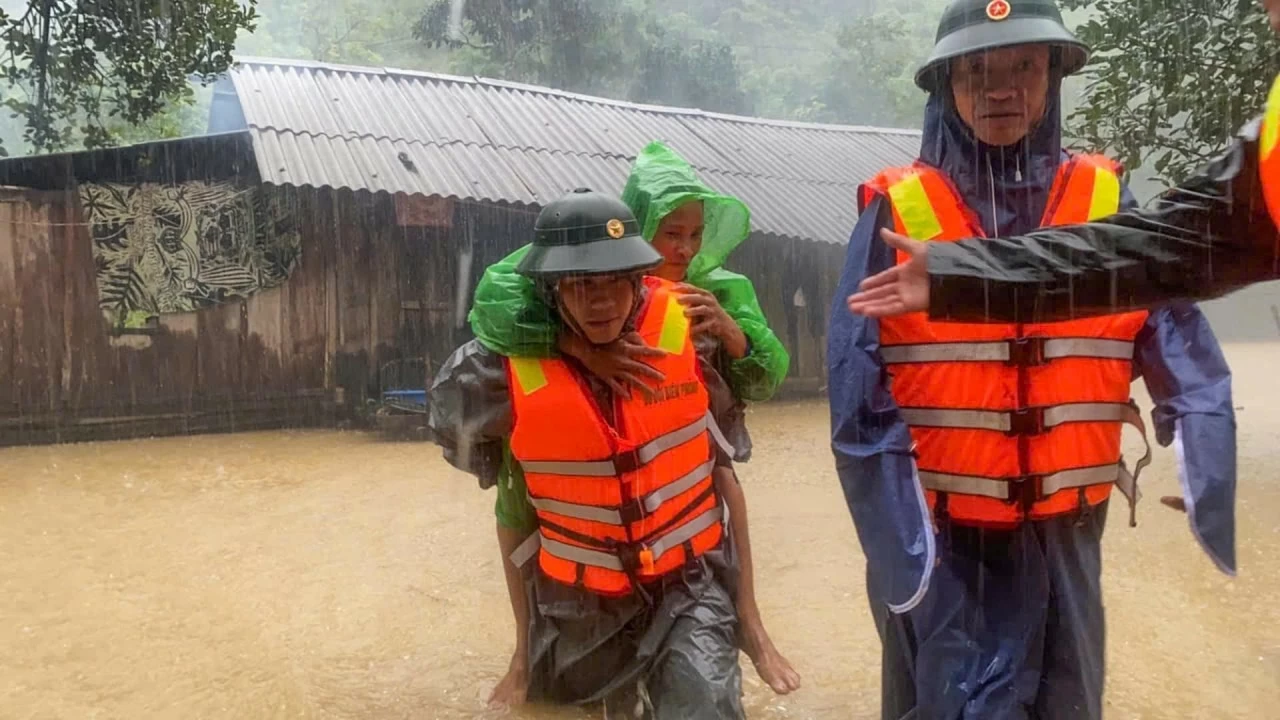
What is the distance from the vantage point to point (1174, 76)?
6.48m

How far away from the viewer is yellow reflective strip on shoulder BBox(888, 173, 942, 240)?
224cm

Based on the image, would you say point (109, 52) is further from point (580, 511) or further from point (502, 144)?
point (580, 511)

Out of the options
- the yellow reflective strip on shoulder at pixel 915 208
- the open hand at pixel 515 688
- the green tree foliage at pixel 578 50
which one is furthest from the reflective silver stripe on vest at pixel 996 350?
the green tree foliage at pixel 578 50

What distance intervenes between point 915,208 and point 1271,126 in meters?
0.81

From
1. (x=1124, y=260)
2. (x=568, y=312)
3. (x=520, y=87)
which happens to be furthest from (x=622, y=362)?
(x=520, y=87)

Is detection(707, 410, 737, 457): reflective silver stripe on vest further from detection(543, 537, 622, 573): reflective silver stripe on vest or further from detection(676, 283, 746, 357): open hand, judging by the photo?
detection(543, 537, 622, 573): reflective silver stripe on vest

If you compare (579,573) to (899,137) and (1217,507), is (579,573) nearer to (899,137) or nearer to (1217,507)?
(1217,507)

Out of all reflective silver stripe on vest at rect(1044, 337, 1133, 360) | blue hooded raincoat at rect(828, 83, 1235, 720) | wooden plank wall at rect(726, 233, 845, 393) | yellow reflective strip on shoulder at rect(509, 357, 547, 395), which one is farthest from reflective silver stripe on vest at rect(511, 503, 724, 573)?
wooden plank wall at rect(726, 233, 845, 393)

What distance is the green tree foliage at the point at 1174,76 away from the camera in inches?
243

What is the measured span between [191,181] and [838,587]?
7573 mm

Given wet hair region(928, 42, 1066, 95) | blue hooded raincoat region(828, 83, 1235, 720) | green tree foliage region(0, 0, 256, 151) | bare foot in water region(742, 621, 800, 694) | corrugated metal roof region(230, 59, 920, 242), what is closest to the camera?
blue hooded raincoat region(828, 83, 1235, 720)

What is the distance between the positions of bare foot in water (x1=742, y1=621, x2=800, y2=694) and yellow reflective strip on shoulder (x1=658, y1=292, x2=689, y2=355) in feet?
3.15

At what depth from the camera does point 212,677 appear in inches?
151

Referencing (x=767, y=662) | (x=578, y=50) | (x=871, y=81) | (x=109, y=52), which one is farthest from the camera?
(x=871, y=81)
